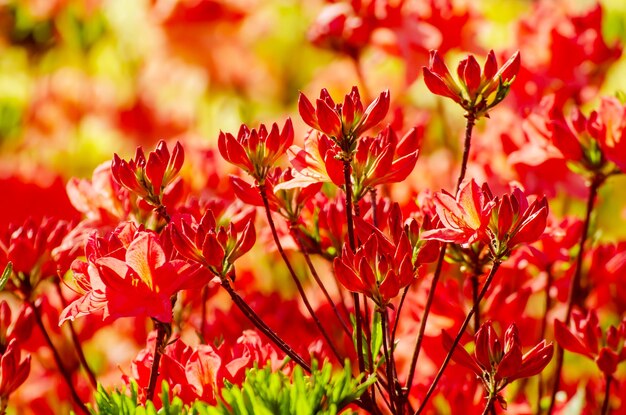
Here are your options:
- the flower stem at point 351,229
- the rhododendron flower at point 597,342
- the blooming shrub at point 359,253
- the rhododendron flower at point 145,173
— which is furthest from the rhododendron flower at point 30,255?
the rhododendron flower at point 597,342

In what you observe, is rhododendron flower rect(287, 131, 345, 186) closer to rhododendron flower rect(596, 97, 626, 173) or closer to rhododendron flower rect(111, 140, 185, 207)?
rhododendron flower rect(111, 140, 185, 207)

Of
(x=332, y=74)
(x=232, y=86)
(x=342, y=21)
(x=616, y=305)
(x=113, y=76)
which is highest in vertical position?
(x=113, y=76)

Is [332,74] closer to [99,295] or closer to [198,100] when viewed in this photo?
[198,100]

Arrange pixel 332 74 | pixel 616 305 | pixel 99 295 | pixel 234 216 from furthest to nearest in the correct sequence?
1. pixel 332 74
2. pixel 616 305
3. pixel 234 216
4. pixel 99 295

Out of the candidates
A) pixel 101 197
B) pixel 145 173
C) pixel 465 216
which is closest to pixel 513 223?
pixel 465 216

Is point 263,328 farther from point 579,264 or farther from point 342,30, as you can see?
point 342,30

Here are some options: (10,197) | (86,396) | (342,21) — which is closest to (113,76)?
(10,197)

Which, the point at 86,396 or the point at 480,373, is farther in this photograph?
the point at 86,396
